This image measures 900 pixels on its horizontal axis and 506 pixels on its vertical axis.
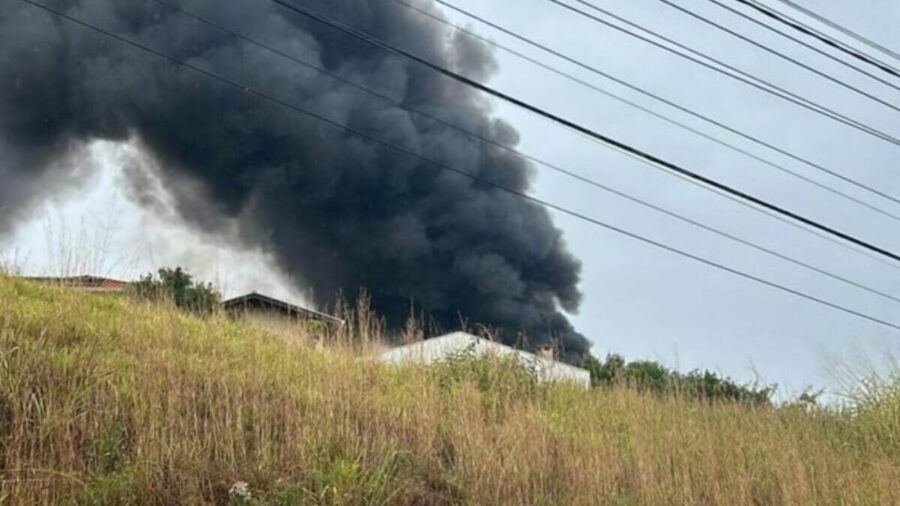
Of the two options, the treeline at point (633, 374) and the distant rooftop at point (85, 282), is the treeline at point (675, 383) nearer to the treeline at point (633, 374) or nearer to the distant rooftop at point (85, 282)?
the treeline at point (633, 374)

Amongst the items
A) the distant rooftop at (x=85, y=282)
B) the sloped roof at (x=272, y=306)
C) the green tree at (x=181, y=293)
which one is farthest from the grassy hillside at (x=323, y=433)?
the sloped roof at (x=272, y=306)

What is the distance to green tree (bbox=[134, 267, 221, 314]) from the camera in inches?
356

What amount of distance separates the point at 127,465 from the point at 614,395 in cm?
593

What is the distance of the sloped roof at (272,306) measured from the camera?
376 inches

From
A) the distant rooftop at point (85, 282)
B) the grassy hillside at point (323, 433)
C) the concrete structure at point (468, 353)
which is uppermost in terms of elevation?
the distant rooftop at point (85, 282)

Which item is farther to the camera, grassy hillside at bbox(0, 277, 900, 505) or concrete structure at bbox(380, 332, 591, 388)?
concrete structure at bbox(380, 332, 591, 388)

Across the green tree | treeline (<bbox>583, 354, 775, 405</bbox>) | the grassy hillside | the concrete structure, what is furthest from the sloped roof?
treeline (<bbox>583, 354, 775, 405</bbox>)

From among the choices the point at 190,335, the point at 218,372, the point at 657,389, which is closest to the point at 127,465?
the point at 218,372

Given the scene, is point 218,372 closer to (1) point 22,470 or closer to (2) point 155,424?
(2) point 155,424

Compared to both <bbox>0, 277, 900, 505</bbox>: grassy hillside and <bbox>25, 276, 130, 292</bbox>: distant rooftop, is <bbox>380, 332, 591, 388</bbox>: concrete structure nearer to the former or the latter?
<bbox>0, 277, 900, 505</bbox>: grassy hillside

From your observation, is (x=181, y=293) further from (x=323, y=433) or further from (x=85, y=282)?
(x=323, y=433)

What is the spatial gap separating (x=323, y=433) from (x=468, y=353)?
3.80 m

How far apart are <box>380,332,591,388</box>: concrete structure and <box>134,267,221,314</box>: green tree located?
211 cm

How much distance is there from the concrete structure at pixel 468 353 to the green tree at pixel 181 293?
6.93 ft
